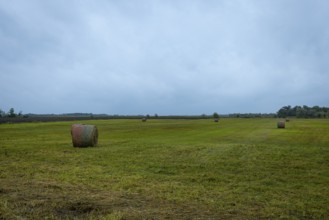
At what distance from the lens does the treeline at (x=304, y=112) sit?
126 meters

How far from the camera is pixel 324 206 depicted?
7.82m

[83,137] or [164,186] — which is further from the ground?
[83,137]

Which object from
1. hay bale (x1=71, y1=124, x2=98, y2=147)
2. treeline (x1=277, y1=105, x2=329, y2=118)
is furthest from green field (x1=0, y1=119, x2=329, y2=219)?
treeline (x1=277, y1=105, x2=329, y2=118)

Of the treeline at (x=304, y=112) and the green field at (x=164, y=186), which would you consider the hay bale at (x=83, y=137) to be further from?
the treeline at (x=304, y=112)

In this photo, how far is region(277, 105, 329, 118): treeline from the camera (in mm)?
125562

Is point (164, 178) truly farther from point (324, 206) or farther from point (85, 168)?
point (324, 206)

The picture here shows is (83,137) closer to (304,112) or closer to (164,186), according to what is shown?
(164,186)

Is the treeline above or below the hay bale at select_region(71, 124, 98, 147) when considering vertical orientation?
above

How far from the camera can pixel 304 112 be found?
13225cm

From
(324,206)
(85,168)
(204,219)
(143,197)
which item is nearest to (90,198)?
(143,197)

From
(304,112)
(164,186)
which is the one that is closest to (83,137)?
(164,186)

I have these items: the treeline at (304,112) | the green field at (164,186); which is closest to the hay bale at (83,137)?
the green field at (164,186)

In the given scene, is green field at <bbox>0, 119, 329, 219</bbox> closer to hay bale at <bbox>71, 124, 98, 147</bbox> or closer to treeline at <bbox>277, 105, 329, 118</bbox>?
hay bale at <bbox>71, 124, 98, 147</bbox>

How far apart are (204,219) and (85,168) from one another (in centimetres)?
669
